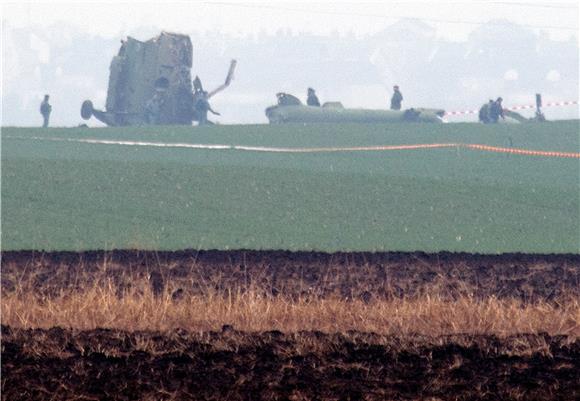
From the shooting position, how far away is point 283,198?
2955 centimetres

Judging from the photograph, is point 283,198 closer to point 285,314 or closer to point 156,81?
point 285,314

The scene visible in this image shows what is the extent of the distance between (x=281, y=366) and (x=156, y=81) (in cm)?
4358

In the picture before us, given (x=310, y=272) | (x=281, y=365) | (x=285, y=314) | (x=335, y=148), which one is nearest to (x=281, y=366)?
(x=281, y=365)

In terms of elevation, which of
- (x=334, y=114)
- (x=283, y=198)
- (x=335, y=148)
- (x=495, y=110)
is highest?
(x=495, y=110)

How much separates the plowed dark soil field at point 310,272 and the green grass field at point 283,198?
2137 millimetres

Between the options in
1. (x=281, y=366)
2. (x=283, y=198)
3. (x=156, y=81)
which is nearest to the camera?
(x=281, y=366)

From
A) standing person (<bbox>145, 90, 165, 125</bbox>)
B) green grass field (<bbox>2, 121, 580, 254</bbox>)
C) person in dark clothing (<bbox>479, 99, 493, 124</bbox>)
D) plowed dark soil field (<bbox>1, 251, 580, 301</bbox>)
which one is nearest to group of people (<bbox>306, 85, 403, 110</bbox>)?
person in dark clothing (<bbox>479, 99, 493, 124</bbox>)

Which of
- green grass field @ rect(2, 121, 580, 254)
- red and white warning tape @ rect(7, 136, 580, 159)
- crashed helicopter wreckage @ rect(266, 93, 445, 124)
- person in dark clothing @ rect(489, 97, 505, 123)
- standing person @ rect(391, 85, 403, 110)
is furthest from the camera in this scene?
standing person @ rect(391, 85, 403, 110)

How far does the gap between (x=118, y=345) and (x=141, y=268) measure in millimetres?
7724

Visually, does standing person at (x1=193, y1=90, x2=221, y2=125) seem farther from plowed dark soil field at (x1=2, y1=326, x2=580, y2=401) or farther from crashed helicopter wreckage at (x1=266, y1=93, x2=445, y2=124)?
plowed dark soil field at (x1=2, y1=326, x2=580, y2=401)

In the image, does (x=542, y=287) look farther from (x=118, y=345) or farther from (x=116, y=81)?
(x=116, y=81)

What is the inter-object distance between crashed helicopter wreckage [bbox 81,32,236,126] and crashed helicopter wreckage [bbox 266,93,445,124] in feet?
7.97

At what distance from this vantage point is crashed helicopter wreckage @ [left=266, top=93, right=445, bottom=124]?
54.4 meters

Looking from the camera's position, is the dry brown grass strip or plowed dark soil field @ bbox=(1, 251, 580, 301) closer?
the dry brown grass strip
